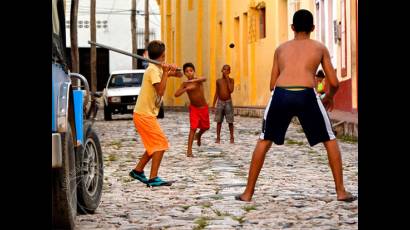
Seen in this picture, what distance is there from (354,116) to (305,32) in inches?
497

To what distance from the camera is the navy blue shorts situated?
30.7ft

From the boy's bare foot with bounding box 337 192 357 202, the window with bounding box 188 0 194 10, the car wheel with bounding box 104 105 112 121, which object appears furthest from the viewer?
the window with bounding box 188 0 194 10

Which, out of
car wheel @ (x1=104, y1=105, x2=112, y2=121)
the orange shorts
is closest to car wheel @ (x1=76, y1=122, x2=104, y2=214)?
the orange shorts

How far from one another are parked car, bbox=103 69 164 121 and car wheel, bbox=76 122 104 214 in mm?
23757

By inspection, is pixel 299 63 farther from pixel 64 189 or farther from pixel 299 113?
pixel 64 189

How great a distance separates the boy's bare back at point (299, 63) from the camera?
9445 mm

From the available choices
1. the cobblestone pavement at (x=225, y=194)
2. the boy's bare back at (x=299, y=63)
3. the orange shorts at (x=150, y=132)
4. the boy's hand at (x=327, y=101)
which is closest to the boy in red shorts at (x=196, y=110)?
the cobblestone pavement at (x=225, y=194)

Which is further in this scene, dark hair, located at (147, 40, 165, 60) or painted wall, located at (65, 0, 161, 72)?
painted wall, located at (65, 0, 161, 72)

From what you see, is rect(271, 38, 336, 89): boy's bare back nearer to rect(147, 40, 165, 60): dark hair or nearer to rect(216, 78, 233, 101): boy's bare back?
rect(147, 40, 165, 60): dark hair

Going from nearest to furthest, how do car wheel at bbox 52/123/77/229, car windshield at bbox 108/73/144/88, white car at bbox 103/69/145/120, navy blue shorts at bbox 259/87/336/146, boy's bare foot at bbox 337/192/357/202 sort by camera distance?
car wheel at bbox 52/123/77/229, navy blue shorts at bbox 259/87/336/146, boy's bare foot at bbox 337/192/357/202, white car at bbox 103/69/145/120, car windshield at bbox 108/73/144/88

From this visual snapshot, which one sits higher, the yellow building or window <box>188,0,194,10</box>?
window <box>188,0,194,10</box>

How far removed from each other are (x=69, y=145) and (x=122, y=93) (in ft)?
85.9

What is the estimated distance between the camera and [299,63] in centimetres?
949
